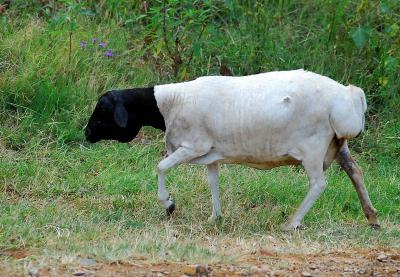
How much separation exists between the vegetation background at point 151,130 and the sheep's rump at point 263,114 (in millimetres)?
650

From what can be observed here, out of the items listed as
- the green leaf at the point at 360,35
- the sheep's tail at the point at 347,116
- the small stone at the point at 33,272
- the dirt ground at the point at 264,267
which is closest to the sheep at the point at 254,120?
the sheep's tail at the point at 347,116

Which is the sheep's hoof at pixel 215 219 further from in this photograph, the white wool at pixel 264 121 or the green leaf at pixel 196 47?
the green leaf at pixel 196 47

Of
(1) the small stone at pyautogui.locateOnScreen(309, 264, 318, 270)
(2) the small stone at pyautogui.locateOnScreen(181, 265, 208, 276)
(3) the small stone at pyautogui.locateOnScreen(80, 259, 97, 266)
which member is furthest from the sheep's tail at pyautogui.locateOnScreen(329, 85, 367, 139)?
(3) the small stone at pyautogui.locateOnScreen(80, 259, 97, 266)

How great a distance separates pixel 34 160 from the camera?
9.18 m

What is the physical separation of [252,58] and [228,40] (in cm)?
40

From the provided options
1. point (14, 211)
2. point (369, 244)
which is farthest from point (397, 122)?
point (14, 211)

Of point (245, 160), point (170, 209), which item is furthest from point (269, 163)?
point (170, 209)

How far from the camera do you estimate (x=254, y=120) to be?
25.0 ft

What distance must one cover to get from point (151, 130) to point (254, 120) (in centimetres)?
270

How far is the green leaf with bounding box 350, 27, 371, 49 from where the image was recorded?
10.5 m

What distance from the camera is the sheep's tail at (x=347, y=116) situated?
754 cm

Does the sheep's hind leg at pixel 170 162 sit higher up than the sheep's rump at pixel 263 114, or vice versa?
the sheep's rump at pixel 263 114

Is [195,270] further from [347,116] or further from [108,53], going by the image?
[108,53]

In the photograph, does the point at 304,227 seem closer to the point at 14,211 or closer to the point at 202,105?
the point at 202,105
